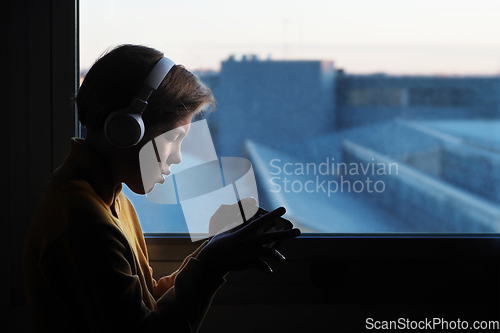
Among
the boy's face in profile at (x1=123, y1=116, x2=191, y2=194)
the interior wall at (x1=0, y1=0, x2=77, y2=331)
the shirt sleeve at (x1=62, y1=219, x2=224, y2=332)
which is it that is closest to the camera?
the shirt sleeve at (x1=62, y1=219, x2=224, y2=332)

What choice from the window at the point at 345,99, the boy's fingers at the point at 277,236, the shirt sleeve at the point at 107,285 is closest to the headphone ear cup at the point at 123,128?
the shirt sleeve at the point at 107,285

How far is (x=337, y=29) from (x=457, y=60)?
35 cm

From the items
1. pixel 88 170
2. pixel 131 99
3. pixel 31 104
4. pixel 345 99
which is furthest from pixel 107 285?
pixel 345 99

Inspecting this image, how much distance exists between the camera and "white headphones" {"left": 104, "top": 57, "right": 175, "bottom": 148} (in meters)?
0.66

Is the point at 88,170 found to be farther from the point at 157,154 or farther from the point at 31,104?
the point at 31,104

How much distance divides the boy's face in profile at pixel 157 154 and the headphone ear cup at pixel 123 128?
54 millimetres

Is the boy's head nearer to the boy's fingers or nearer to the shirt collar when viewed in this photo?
the shirt collar

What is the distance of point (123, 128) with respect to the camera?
66 centimetres

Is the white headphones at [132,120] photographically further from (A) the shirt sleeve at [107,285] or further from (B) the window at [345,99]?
(B) the window at [345,99]

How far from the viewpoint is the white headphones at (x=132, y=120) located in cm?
66

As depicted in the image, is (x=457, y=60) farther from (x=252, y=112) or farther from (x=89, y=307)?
(x=89, y=307)

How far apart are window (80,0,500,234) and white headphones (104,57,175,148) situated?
44 cm

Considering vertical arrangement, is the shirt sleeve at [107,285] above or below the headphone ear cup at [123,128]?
below

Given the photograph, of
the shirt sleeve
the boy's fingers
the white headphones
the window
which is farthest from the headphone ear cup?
the window
